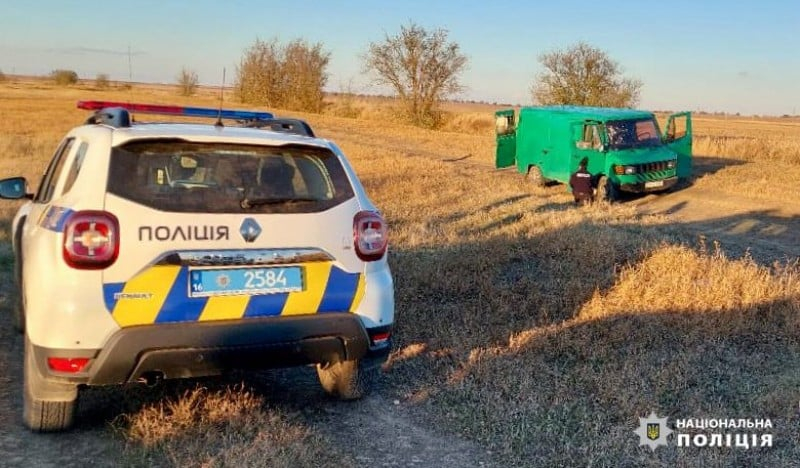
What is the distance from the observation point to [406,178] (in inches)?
676

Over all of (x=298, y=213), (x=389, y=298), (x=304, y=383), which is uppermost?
(x=298, y=213)

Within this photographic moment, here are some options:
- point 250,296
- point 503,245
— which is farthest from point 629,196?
point 250,296

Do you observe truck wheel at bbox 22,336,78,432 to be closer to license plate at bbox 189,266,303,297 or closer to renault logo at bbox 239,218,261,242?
license plate at bbox 189,266,303,297

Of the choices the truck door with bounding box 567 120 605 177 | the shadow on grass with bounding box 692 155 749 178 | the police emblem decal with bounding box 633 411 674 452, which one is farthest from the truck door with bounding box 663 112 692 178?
the police emblem decal with bounding box 633 411 674 452

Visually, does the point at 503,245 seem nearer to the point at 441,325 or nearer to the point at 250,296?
the point at 441,325

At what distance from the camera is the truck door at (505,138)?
19.2 m

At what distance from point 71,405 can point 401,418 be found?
1822 millimetres

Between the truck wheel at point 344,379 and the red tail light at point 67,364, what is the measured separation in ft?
4.60

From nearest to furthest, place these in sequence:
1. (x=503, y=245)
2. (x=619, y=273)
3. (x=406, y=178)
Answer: (x=619, y=273)
(x=503, y=245)
(x=406, y=178)

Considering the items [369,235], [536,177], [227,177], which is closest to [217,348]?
[227,177]

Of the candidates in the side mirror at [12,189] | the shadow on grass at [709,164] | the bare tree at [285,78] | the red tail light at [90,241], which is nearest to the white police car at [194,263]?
the red tail light at [90,241]

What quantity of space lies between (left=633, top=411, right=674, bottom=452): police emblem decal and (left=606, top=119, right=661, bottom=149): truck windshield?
12922 mm

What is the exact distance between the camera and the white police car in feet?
11.2

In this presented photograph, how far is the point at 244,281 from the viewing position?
368 centimetres
